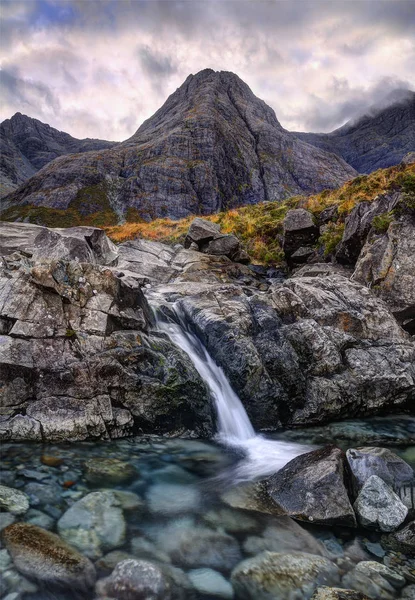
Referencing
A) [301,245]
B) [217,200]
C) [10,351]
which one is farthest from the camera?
[217,200]

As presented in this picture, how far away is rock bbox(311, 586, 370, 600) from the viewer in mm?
4066

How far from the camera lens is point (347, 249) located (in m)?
18.0

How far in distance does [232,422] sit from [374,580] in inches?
208

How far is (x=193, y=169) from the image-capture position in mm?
75062

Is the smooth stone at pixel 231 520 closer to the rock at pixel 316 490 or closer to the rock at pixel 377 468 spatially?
the rock at pixel 316 490

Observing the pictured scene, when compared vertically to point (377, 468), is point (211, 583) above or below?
below

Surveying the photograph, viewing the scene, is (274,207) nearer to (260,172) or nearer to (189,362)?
(189,362)

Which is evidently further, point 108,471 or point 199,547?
point 108,471

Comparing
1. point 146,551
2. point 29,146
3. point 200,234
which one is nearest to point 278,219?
point 200,234

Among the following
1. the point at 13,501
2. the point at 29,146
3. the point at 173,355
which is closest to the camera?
the point at 13,501

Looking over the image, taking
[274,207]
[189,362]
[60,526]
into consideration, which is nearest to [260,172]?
[274,207]

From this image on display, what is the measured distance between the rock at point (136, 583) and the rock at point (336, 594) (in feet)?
5.65

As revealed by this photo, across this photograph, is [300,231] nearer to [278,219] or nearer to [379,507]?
[278,219]

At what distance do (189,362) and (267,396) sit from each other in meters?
2.38
